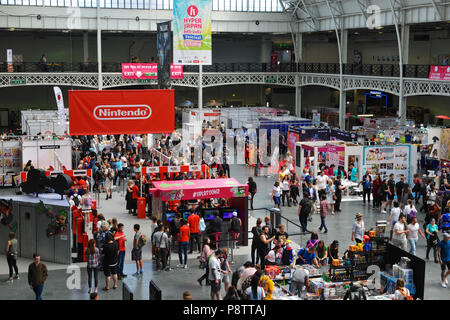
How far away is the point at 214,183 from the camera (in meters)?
17.1

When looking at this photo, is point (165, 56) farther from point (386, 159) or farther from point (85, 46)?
point (85, 46)

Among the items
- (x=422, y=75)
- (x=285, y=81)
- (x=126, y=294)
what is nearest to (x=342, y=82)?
(x=422, y=75)

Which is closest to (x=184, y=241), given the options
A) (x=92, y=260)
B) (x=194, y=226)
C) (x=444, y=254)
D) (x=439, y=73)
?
(x=194, y=226)

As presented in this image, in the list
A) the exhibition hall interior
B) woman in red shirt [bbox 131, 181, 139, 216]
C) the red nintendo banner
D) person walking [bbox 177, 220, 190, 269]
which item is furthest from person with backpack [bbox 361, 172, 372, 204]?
person walking [bbox 177, 220, 190, 269]

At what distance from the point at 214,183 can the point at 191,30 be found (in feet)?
41.8

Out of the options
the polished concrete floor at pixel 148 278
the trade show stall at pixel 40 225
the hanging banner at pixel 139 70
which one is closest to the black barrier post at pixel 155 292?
the polished concrete floor at pixel 148 278

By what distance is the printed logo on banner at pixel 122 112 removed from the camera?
15.7m

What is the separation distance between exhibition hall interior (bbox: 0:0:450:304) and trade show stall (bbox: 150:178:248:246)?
4 centimetres

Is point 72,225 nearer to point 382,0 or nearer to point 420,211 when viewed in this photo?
point 420,211

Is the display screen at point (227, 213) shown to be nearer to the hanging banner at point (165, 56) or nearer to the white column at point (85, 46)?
the hanging banner at point (165, 56)

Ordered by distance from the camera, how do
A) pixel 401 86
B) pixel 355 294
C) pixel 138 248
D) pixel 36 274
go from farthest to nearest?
pixel 401 86, pixel 138 248, pixel 36 274, pixel 355 294

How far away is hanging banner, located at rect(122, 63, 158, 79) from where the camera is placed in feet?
135

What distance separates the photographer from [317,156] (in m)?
25.5
